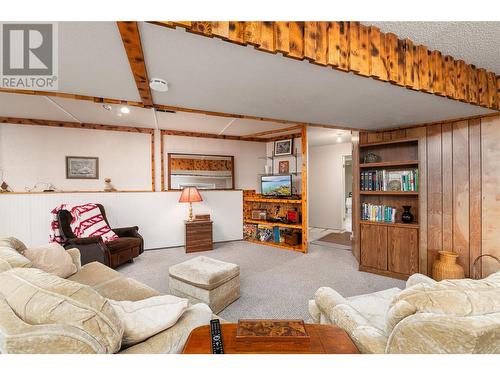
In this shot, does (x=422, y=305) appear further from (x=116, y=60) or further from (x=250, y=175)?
(x=250, y=175)

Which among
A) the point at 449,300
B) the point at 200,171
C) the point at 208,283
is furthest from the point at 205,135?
the point at 449,300

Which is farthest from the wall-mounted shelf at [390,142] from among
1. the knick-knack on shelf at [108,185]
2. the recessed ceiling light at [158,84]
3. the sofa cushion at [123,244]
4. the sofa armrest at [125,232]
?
the knick-knack on shelf at [108,185]

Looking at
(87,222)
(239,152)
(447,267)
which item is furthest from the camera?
(239,152)

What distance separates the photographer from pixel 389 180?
3260mm

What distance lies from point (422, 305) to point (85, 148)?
529cm

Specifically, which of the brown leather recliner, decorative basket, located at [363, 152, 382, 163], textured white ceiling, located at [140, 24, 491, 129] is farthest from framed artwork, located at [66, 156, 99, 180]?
decorative basket, located at [363, 152, 382, 163]

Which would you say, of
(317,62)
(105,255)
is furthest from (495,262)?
(105,255)

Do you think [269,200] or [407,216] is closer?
[407,216]

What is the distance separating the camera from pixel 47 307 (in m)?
0.87

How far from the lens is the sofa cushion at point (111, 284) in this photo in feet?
5.73

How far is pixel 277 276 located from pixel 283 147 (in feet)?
9.85

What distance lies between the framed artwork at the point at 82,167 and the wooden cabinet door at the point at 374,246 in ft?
16.3

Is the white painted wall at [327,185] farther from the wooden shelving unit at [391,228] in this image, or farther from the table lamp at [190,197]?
the table lamp at [190,197]

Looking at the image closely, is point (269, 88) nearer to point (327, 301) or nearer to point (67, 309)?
point (327, 301)
